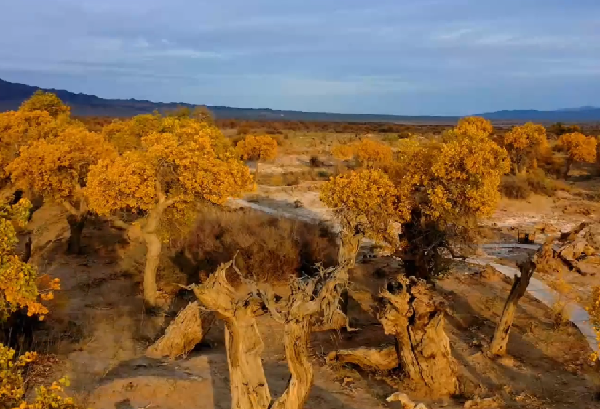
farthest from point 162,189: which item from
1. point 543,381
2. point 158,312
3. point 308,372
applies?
point 543,381

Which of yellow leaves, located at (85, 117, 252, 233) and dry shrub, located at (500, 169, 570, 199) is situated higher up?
yellow leaves, located at (85, 117, 252, 233)

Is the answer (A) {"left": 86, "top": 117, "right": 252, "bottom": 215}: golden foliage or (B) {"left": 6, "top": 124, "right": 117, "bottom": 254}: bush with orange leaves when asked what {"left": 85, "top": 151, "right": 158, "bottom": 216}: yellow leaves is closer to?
(A) {"left": 86, "top": 117, "right": 252, "bottom": 215}: golden foliage

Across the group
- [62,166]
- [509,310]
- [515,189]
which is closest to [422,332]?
[509,310]

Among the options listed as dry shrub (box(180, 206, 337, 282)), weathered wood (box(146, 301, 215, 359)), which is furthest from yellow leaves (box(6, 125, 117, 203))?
weathered wood (box(146, 301, 215, 359))

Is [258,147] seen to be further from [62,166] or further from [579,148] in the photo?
[62,166]

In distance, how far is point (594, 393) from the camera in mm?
10383

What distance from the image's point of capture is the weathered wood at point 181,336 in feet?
37.7

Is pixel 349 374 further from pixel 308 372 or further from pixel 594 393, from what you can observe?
pixel 594 393

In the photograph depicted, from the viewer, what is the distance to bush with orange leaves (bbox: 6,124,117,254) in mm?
16578

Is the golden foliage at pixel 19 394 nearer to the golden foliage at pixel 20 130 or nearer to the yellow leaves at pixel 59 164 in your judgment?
the yellow leaves at pixel 59 164

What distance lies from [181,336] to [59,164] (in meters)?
8.04

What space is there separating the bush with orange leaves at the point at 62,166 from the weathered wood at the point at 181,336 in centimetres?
617

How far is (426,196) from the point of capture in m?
13.9

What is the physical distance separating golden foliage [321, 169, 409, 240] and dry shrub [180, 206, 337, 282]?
3.63m
